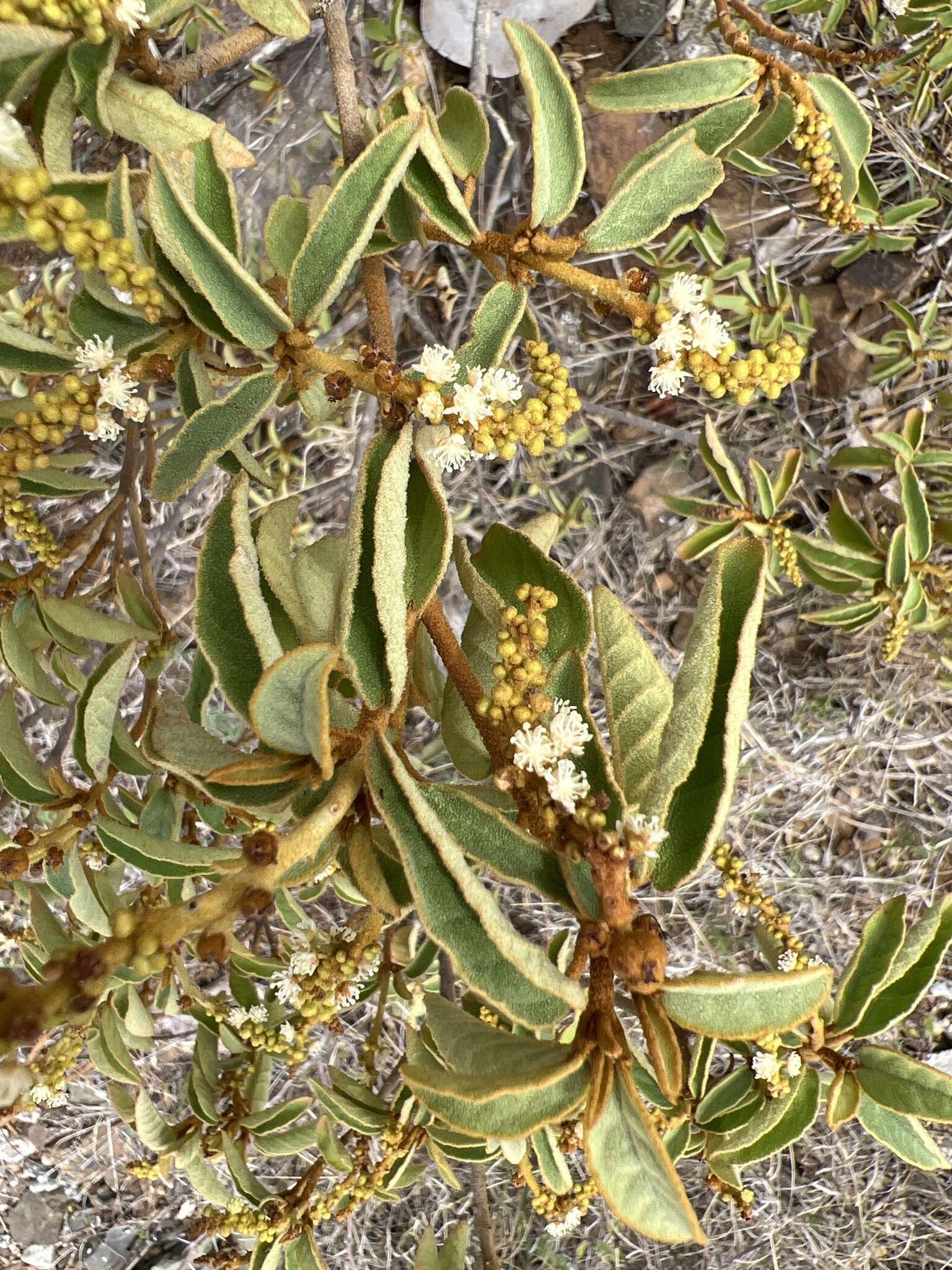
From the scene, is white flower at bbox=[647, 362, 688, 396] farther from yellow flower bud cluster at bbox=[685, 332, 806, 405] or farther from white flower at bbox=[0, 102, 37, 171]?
white flower at bbox=[0, 102, 37, 171]

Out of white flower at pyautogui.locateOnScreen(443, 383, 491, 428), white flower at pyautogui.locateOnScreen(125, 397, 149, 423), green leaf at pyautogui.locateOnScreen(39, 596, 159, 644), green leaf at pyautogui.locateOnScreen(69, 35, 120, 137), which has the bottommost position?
green leaf at pyautogui.locateOnScreen(39, 596, 159, 644)

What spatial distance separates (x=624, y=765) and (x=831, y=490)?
178 centimetres

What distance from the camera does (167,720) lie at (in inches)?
38.1

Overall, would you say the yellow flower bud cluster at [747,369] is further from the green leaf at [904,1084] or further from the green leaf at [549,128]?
the green leaf at [904,1084]

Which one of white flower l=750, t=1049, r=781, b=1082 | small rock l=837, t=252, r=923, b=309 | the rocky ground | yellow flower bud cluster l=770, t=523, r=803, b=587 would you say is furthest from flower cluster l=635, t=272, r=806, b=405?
small rock l=837, t=252, r=923, b=309

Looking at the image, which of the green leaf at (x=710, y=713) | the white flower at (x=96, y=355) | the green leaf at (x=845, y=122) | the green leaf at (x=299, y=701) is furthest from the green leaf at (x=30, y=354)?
the green leaf at (x=845, y=122)

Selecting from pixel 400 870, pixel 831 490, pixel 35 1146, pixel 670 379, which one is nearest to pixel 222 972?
pixel 35 1146

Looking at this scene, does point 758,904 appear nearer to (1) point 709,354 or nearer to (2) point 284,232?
(1) point 709,354

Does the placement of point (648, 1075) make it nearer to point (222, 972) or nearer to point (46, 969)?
point (46, 969)

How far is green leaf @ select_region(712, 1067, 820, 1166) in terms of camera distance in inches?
46.2

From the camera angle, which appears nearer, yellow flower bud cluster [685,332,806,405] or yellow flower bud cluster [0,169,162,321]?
yellow flower bud cluster [0,169,162,321]

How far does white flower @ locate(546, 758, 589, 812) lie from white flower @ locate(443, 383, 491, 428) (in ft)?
1.03

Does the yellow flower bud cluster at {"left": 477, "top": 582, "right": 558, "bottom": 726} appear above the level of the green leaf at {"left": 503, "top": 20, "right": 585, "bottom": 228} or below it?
below

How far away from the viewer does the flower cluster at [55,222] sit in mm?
752
